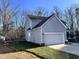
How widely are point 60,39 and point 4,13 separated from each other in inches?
603

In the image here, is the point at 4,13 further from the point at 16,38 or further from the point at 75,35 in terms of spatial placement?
the point at 75,35

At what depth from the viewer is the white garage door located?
2416cm

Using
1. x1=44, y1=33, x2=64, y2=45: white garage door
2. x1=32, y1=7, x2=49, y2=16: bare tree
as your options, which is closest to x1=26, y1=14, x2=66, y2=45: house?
x1=44, y1=33, x2=64, y2=45: white garage door

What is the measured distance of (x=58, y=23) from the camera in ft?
82.2

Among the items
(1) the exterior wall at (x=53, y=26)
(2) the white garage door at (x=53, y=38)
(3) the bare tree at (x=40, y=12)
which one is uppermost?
(3) the bare tree at (x=40, y=12)

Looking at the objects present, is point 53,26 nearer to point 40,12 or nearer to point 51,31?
point 51,31

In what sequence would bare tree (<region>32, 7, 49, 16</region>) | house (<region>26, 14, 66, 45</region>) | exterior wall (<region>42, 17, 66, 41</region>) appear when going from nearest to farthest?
house (<region>26, 14, 66, 45</region>)
exterior wall (<region>42, 17, 66, 41</region>)
bare tree (<region>32, 7, 49, 16</region>)

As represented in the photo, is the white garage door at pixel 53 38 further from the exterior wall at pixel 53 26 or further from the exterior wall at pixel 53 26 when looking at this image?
the exterior wall at pixel 53 26

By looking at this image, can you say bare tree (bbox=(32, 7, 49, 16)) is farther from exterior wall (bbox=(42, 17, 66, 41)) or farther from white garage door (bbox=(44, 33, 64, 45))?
white garage door (bbox=(44, 33, 64, 45))

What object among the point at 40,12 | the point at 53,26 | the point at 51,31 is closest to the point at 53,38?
the point at 51,31

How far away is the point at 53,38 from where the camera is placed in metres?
24.7

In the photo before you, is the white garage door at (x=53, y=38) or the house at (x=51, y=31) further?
the white garage door at (x=53, y=38)

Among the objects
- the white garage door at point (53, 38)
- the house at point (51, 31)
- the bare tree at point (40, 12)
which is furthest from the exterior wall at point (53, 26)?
the bare tree at point (40, 12)

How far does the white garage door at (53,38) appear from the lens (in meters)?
24.2
